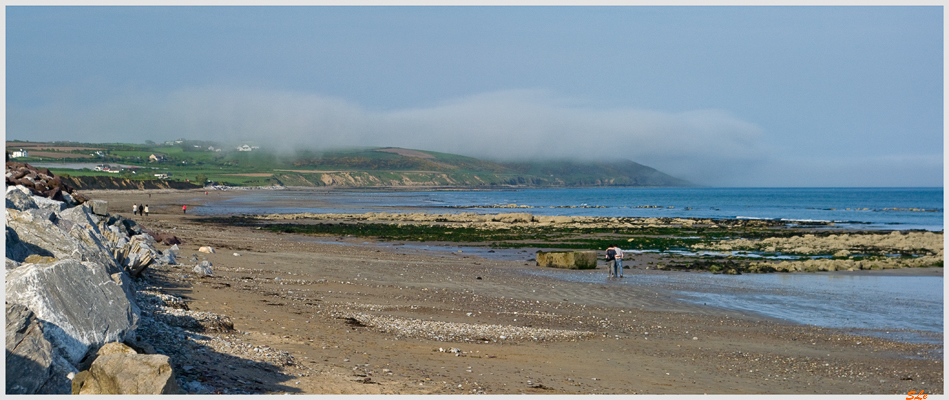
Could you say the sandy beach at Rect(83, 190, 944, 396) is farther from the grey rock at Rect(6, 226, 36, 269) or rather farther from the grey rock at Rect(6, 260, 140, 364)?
the grey rock at Rect(6, 226, 36, 269)

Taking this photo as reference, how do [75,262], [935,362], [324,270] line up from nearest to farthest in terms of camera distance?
[75,262] → [935,362] → [324,270]

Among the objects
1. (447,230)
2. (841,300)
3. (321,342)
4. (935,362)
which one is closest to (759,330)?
(935,362)

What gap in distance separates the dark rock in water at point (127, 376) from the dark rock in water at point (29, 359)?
7.0 inches

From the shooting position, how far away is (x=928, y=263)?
28.1m

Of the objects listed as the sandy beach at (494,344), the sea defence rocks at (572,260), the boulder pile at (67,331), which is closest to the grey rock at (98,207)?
the sandy beach at (494,344)

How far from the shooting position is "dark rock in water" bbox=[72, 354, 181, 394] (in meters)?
5.83

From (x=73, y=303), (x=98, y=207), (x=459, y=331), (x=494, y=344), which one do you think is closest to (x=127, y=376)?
(x=73, y=303)

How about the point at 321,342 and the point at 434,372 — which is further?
the point at 321,342

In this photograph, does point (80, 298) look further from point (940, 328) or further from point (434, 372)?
point (940, 328)

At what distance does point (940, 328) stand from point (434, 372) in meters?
12.1

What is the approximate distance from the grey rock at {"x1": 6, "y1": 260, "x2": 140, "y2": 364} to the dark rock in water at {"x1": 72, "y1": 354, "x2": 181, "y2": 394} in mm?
479

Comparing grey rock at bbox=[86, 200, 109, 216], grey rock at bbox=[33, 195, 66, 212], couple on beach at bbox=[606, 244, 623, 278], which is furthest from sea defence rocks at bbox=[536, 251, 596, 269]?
grey rock at bbox=[33, 195, 66, 212]

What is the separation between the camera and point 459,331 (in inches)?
492

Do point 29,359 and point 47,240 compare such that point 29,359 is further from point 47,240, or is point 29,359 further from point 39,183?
point 39,183
